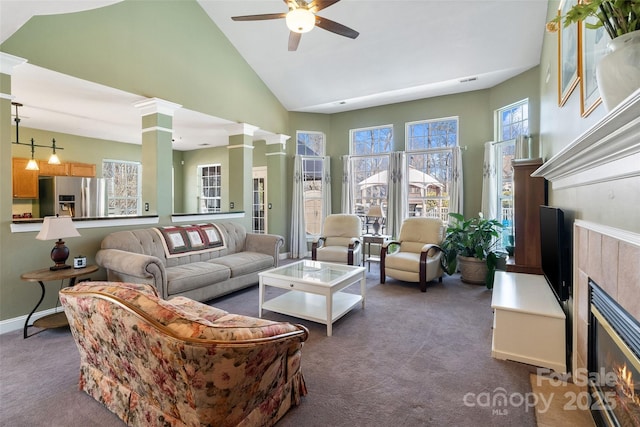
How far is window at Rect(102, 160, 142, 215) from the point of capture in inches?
276

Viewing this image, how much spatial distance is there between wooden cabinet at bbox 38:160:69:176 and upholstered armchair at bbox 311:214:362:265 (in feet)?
17.0

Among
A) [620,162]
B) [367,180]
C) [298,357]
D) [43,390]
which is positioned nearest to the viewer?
[620,162]

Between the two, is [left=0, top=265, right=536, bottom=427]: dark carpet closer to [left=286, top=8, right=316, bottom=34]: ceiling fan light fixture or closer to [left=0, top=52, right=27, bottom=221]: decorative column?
[left=0, top=52, right=27, bottom=221]: decorative column

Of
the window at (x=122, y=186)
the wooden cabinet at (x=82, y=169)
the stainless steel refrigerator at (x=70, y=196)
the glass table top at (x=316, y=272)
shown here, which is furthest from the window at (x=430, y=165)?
the wooden cabinet at (x=82, y=169)

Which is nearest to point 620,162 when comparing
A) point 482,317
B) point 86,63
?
point 482,317

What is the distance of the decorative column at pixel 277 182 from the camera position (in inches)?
251

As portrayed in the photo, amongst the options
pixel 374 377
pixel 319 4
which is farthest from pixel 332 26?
pixel 374 377

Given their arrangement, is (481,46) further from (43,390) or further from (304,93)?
(43,390)

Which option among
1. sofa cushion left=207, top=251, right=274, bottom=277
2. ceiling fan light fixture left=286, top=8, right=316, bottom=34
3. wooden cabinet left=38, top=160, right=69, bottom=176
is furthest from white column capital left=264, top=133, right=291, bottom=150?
wooden cabinet left=38, top=160, right=69, bottom=176

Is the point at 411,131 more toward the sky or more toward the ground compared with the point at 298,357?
more toward the sky

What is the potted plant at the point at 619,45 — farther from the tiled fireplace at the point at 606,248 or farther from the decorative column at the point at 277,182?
the decorative column at the point at 277,182

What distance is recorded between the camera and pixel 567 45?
244 centimetres

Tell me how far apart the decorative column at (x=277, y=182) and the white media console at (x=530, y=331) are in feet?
15.1

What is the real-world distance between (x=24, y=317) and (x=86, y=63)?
2.75m
